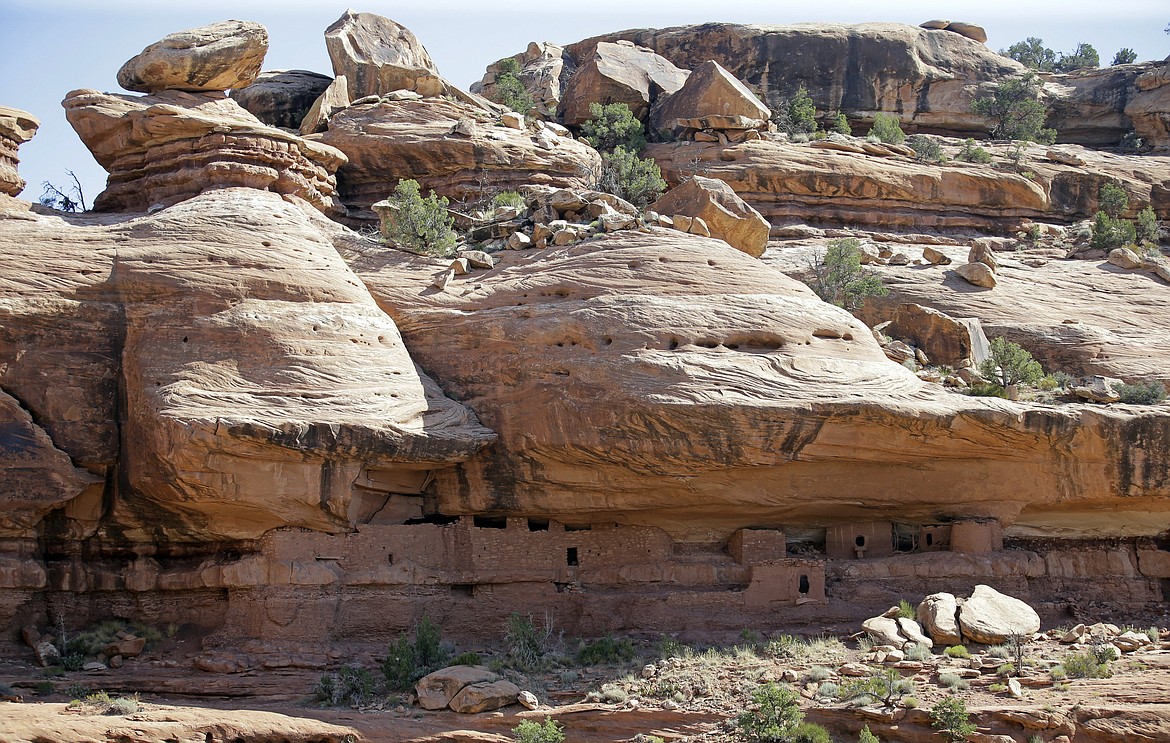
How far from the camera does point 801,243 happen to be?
3778cm

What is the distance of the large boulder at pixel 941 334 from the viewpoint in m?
30.8

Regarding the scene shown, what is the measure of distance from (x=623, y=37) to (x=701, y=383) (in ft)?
101

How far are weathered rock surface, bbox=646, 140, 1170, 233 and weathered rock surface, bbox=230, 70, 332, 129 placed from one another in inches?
428

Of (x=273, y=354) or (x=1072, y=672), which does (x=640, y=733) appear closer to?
(x=1072, y=672)

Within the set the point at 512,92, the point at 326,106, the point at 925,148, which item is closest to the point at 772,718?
the point at 326,106

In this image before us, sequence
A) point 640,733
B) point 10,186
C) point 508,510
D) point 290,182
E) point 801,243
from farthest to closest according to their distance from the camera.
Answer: point 801,243
point 290,182
point 10,186
point 508,510
point 640,733

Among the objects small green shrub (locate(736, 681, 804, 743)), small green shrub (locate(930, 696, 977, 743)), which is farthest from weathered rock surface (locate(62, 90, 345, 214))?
small green shrub (locate(930, 696, 977, 743))

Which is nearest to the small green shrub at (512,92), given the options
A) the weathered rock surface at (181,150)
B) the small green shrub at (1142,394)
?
the weathered rock surface at (181,150)

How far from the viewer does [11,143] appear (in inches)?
1125

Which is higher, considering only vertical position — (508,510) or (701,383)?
(701,383)

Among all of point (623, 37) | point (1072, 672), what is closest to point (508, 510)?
point (1072, 672)

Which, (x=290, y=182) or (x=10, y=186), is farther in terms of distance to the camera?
(x=290, y=182)

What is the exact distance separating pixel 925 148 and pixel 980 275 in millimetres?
11549

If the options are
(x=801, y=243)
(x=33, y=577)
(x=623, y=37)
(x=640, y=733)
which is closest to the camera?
(x=640, y=733)
